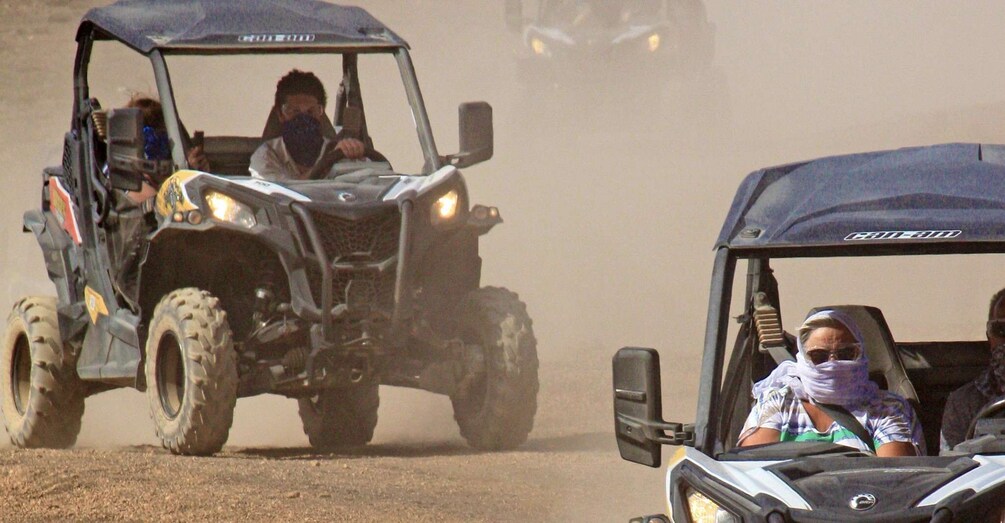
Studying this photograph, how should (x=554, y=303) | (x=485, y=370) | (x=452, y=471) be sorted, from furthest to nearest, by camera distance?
(x=554, y=303) < (x=485, y=370) < (x=452, y=471)

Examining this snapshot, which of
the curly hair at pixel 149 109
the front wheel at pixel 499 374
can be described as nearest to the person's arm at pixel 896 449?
the front wheel at pixel 499 374

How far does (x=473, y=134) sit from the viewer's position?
12484 mm

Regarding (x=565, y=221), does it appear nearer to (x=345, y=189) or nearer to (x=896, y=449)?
(x=345, y=189)

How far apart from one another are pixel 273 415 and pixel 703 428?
40.1ft

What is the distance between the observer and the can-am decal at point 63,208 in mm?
12992

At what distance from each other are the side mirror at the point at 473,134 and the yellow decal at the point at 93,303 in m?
2.34

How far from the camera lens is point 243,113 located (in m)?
43.5

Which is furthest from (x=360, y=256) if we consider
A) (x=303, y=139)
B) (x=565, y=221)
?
(x=565, y=221)

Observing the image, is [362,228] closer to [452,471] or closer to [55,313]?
[452,471]

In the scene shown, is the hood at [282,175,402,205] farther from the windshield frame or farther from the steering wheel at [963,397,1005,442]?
the steering wheel at [963,397,1005,442]

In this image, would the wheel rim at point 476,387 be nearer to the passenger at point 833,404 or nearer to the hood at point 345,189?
the hood at point 345,189

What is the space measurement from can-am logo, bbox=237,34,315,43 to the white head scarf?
23.3 feet

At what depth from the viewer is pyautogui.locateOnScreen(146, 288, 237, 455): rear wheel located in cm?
1148

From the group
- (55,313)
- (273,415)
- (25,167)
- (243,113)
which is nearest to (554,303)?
(273,415)
